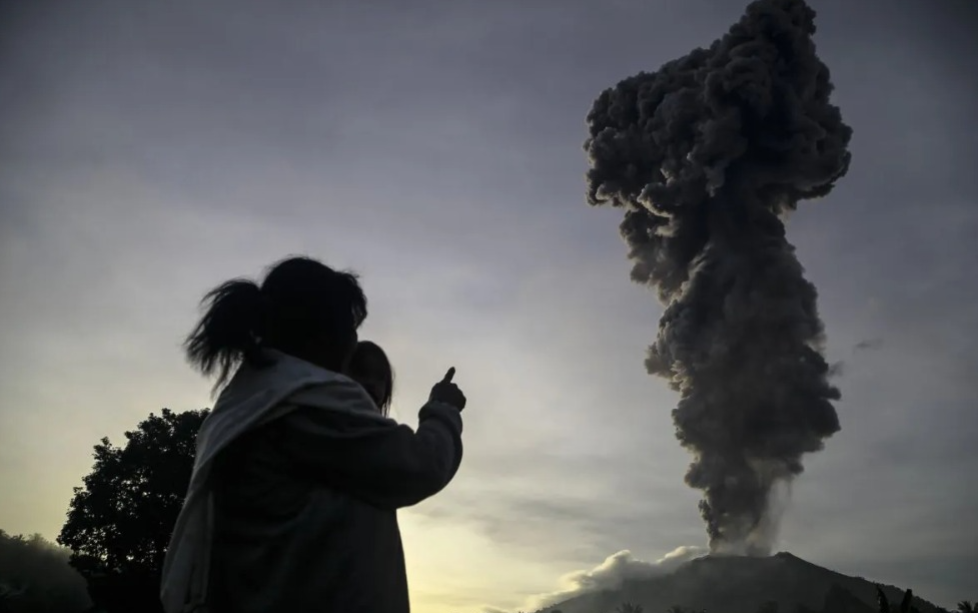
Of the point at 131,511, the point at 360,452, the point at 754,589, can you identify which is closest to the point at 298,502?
the point at 360,452

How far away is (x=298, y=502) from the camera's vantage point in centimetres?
184

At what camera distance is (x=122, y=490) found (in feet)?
93.5

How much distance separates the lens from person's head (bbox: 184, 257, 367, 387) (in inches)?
82.6

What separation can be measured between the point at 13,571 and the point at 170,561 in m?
72.2

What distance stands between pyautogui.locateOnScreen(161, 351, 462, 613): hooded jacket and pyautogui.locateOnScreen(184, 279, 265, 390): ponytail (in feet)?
0.68

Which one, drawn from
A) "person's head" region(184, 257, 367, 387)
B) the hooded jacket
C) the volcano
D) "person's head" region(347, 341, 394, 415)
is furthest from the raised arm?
the volcano

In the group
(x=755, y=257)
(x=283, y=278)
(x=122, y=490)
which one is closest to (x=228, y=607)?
(x=283, y=278)

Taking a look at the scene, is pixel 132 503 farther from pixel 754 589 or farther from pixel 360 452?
pixel 754 589

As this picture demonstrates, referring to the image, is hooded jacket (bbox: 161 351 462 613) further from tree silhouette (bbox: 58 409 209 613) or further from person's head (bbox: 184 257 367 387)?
tree silhouette (bbox: 58 409 209 613)

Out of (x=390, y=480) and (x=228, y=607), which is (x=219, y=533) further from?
(x=390, y=480)

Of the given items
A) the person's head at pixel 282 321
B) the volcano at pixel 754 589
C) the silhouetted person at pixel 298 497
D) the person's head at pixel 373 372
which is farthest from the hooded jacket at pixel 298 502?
the volcano at pixel 754 589

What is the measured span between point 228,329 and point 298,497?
582mm

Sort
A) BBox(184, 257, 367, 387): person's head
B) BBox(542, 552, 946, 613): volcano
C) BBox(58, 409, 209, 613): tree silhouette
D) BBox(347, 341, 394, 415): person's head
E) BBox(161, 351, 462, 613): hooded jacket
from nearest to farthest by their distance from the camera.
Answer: BBox(161, 351, 462, 613): hooded jacket
BBox(184, 257, 367, 387): person's head
BBox(347, 341, 394, 415): person's head
BBox(58, 409, 209, 613): tree silhouette
BBox(542, 552, 946, 613): volcano

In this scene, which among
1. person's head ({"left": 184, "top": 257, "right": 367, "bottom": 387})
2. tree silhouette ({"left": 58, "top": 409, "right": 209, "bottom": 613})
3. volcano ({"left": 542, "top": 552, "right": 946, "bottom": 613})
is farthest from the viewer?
volcano ({"left": 542, "top": 552, "right": 946, "bottom": 613})
